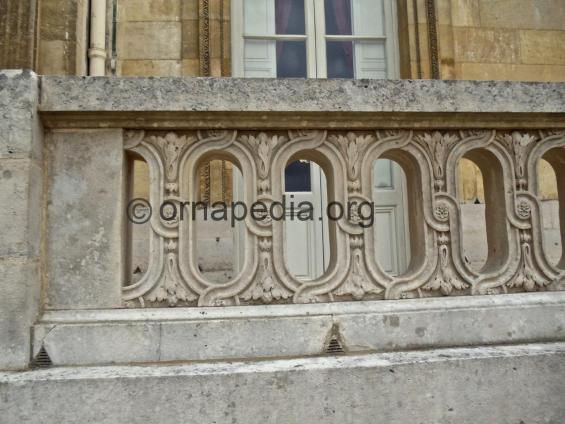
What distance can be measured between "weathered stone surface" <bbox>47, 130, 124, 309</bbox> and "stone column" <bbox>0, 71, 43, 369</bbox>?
7 cm

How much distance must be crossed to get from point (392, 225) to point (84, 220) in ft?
12.5

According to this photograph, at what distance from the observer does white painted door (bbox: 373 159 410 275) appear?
519 cm

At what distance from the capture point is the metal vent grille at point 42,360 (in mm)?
1844

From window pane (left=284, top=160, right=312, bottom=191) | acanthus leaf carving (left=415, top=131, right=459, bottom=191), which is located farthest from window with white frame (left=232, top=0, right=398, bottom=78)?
acanthus leaf carving (left=415, top=131, right=459, bottom=191)

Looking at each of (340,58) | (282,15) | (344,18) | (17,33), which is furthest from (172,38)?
(344,18)

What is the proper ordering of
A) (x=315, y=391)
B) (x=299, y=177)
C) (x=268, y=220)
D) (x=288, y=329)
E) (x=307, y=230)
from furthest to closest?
(x=299, y=177) < (x=307, y=230) < (x=268, y=220) < (x=288, y=329) < (x=315, y=391)

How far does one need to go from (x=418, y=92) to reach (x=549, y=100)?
610 mm

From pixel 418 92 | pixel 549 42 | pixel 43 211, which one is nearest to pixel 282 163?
pixel 418 92

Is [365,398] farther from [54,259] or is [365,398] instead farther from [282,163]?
[54,259]

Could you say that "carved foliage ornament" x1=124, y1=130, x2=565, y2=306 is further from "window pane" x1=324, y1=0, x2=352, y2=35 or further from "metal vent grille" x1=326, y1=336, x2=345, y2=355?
"window pane" x1=324, y1=0, x2=352, y2=35

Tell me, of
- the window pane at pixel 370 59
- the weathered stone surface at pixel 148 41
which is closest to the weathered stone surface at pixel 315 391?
the weathered stone surface at pixel 148 41

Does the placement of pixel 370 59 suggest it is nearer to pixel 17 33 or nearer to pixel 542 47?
pixel 542 47

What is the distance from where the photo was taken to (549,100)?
7.11ft

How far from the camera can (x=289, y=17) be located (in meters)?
5.62
